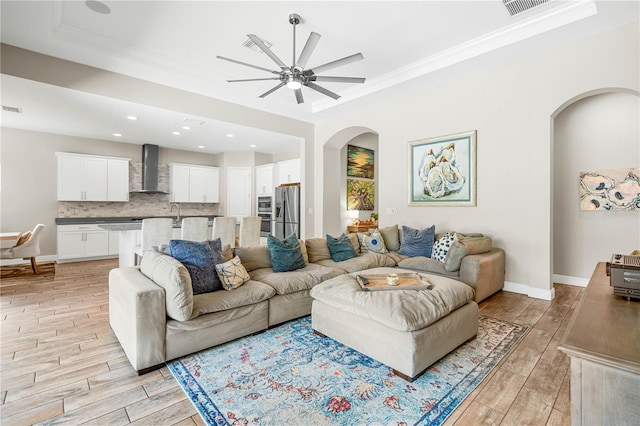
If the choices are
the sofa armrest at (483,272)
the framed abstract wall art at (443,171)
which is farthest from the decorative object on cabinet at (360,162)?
the sofa armrest at (483,272)

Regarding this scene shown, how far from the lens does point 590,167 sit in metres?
4.06

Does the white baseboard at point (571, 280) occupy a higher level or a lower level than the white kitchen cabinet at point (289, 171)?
lower

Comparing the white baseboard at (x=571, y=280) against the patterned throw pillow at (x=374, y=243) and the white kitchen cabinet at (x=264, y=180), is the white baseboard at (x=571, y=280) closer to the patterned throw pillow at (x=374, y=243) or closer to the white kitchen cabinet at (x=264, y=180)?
the patterned throw pillow at (x=374, y=243)

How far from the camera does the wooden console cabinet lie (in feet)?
2.89

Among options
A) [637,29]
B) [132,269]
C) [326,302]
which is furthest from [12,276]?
[637,29]

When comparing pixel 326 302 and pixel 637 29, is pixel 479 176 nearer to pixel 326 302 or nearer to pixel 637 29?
pixel 637 29

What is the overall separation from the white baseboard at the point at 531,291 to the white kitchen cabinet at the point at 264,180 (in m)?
5.78

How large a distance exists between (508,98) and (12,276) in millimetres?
8176

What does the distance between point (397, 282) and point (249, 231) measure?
2.67 m

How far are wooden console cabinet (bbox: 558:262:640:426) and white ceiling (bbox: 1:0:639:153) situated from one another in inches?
125

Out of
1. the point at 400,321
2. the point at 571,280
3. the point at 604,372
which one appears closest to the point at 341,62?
the point at 400,321

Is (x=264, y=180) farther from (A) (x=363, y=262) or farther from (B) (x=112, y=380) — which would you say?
(B) (x=112, y=380)

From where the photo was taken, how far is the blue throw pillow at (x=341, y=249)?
399cm

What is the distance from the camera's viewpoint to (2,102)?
4461 millimetres
